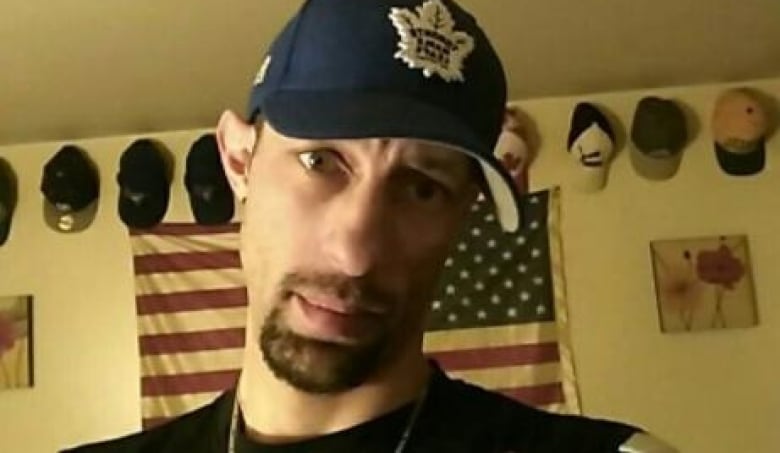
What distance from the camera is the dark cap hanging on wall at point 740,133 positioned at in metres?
2.90

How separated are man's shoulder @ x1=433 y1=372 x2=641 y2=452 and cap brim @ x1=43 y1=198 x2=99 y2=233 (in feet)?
7.38

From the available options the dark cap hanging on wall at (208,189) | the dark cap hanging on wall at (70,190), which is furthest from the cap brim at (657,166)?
the dark cap hanging on wall at (70,190)

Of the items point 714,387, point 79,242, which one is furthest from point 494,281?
point 79,242

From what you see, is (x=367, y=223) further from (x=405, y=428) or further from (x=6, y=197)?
(x=6, y=197)

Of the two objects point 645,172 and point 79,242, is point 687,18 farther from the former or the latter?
point 79,242

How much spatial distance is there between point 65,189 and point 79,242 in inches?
5.3

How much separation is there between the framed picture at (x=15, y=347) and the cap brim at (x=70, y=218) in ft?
0.67

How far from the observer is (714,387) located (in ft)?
9.41

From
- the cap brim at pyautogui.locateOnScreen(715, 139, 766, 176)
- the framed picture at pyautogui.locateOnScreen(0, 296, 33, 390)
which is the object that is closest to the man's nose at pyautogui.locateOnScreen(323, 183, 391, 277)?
the cap brim at pyautogui.locateOnScreen(715, 139, 766, 176)

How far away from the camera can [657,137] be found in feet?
9.58

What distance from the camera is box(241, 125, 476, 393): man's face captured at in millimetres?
873

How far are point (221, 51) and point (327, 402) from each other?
177 cm

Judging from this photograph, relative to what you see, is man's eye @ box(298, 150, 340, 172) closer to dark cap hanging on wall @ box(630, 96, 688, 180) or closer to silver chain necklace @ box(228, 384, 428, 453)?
silver chain necklace @ box(228, 384, 428, 453)

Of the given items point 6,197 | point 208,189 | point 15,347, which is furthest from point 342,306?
point 6,197
